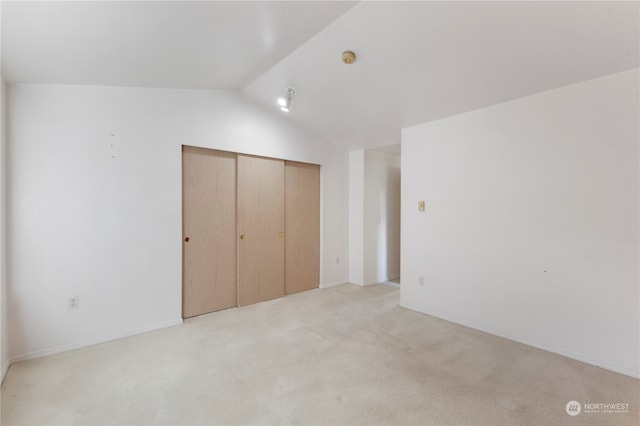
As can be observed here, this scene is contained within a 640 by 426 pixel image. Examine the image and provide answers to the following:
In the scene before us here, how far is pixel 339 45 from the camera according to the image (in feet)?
7.61

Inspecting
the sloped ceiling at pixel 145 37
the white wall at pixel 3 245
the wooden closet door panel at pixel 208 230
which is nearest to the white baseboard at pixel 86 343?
the white wall at pixel 3 245

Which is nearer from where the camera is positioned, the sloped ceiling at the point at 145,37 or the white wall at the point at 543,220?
the sloped ceiling at the point at 145,37

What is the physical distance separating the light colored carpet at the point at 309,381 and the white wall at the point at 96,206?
0.30 metres

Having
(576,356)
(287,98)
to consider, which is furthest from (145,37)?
(576,356)

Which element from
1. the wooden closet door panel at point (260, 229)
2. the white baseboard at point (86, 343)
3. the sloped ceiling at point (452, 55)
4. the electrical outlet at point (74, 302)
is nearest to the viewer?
the sloped ceiling at point (452, 55)

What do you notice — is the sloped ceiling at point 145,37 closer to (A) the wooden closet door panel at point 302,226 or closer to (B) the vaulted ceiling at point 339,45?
(B) the vaulted ceiling at point 339,45

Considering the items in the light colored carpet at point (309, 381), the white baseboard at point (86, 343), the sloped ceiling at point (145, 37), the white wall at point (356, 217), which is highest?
the sloped ceiling at point (145, 37)

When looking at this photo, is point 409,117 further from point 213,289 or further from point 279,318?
point 213,289

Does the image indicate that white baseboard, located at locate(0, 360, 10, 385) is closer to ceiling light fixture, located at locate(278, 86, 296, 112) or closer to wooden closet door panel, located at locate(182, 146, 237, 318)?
wooden closet door panel, located at locate(182, 146, 237, 318)

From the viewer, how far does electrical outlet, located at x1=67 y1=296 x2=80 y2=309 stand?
2439 millimetres

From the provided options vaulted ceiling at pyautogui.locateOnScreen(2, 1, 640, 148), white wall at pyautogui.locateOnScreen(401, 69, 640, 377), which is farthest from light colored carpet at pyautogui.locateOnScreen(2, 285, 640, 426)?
vaulted ceiling at pyautogui.locateOnScreen(2, 1, 640, 148)

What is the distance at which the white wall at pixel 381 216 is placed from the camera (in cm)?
455

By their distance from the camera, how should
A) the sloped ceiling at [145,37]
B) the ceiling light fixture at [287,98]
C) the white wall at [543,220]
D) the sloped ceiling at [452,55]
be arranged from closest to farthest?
the sloped ceiling at [145,37], the sloped ceiling at [452,55], the white wall at [543,220], the ceiling light fixture at [287,98]

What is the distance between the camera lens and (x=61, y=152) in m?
2.39
